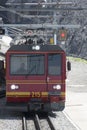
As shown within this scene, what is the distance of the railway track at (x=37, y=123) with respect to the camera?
1756 cm

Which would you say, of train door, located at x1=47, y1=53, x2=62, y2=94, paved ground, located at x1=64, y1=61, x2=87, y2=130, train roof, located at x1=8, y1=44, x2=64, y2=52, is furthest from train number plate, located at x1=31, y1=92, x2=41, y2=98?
train roof, located at x1=8, y1=44, x2=64, y2=52

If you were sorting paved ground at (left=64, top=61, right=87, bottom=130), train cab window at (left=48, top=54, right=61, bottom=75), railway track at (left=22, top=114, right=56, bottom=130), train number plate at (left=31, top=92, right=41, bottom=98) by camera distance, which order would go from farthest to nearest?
train cab window at (left=48, top=54, right=61, bottom=75)
train number plate at (left=31, top=92, right=41, bottom=98)
paved ground at (left=64, top=61, right=87, bottom=130)
railway track at (left=22, top=114, right=56, bottom=130)

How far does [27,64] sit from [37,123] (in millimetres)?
2586

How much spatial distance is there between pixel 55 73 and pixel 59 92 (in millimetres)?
672

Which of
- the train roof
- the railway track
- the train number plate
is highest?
the train roof

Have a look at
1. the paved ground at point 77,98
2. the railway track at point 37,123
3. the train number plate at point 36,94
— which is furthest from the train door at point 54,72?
the paved ground at point 77,98

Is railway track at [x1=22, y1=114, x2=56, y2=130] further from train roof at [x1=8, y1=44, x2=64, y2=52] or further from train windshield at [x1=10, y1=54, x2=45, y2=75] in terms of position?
train roof at [x1=8, y1=44, x2=64, y2=52]

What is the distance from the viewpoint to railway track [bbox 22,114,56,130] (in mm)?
17562

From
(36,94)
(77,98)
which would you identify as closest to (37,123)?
(36,94)

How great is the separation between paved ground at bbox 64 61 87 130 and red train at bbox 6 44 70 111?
105 centimetres

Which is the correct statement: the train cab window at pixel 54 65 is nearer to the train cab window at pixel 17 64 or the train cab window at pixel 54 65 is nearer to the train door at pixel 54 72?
the train door at pixel 54 72

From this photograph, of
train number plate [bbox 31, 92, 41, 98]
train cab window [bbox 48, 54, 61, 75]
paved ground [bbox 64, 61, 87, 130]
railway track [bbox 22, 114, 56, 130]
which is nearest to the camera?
railway track [bbox 22, 114, 56, 130]

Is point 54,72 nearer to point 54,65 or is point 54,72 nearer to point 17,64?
point 54,65

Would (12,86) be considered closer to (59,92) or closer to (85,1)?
(59,92)
